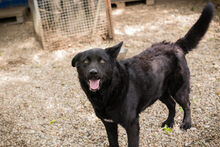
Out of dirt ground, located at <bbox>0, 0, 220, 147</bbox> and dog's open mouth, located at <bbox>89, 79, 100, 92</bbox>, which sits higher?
dog's open mouth, located at <bbox>89, 79, 100, 92</bbox>

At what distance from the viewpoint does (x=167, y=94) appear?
136 inches

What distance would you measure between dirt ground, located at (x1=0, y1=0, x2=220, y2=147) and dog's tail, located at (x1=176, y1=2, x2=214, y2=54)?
1076 millimetres

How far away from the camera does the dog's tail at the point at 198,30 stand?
3137 mm

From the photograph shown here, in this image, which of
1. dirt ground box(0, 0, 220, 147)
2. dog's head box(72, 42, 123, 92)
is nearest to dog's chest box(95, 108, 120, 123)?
dog's head box(72, 42, 123, 92)

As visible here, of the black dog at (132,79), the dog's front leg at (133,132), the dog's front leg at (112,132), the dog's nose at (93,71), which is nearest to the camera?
the dog's nose at (93,71)

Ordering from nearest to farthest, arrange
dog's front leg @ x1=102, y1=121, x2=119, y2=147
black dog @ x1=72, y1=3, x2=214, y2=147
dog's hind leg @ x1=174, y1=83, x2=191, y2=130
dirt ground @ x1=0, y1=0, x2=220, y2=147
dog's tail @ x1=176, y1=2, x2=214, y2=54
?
black dog @ x1=72, y1=3, x2=214, y2=147
dog's front leg @ x1=102, y1=121, x2=119, y2=147
dog's tail @ x1=176, y1=2, x2=214, y2=54
dog's hind leg @ x1=174, y1=83, x2=191, y2=130
dirt ground @ x1=0, y1=0, x2=220, y2=147

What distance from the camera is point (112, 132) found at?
3025mm

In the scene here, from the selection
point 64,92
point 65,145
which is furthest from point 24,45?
point 65,145

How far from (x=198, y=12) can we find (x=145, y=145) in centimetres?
520

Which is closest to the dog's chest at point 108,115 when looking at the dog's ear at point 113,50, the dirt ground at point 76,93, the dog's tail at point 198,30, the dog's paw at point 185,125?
the dog's ear at point 113,50

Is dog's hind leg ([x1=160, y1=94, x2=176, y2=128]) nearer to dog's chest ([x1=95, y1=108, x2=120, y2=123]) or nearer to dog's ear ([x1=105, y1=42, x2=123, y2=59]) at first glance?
dog's chest ([x1=95, y1=108, x2=120, y2=123])

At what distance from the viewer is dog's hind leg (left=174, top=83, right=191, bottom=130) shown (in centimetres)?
332

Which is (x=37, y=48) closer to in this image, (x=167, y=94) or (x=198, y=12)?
(x=167, y=94)

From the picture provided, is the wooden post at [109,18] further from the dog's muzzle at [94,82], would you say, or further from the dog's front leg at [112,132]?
the dog's muzzle at [94,82]
